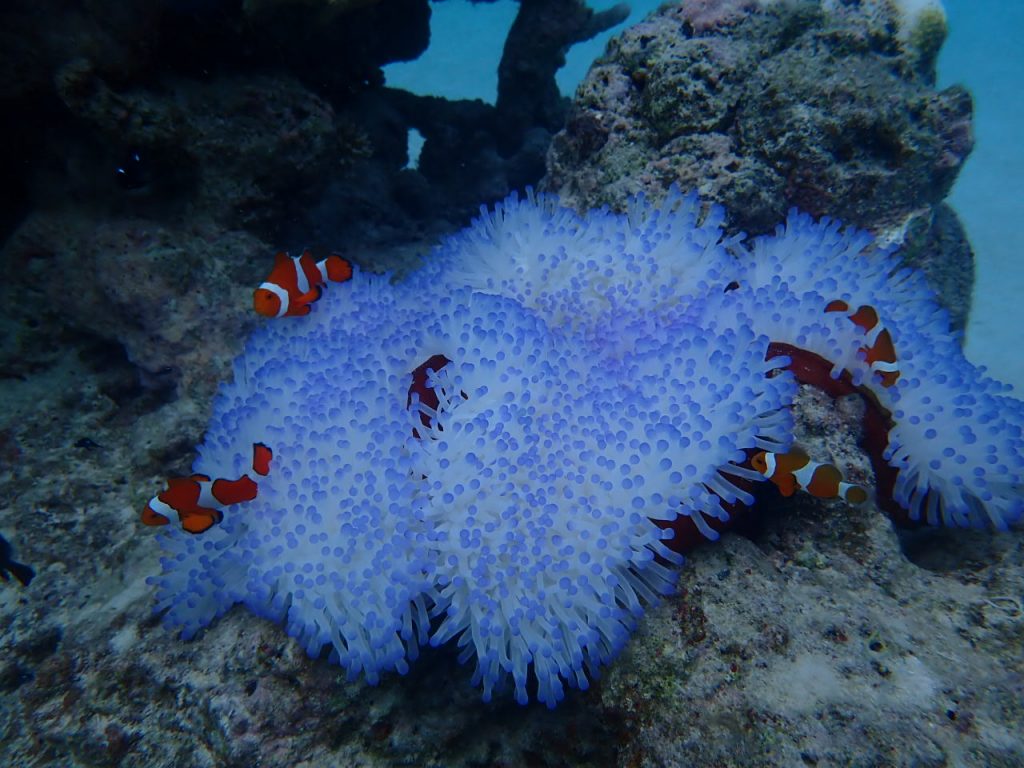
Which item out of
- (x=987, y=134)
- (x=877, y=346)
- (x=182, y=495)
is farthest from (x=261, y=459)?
(x=987, y=134)

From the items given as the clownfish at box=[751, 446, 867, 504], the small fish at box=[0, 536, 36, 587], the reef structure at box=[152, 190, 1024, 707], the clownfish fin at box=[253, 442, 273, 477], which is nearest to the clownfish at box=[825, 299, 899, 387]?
the reef structure at box=[152, 190, 1024, 707]

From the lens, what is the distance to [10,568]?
2.41m

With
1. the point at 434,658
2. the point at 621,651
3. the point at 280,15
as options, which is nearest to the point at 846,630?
the point at 621,651

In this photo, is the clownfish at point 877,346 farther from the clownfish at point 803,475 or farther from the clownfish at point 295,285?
the clownfish at point 295,285

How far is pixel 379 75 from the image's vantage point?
4.61 metres

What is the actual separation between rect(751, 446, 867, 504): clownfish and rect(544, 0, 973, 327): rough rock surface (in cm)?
159

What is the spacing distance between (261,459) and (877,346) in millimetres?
1984

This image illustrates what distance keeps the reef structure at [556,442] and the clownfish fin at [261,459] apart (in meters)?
0.03

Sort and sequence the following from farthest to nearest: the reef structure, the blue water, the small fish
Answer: the blue water → the small fish → the reef structure

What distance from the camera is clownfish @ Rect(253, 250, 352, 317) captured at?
98.9 inches

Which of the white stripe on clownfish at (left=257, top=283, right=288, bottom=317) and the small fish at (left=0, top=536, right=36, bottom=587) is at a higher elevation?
the white stripe on clownfish at (left=257, top=283, right=288, bottom=317)

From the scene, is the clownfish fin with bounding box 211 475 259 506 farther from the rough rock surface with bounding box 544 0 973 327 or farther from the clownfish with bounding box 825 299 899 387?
the rough rock surface with bounding box 544 0 973 327

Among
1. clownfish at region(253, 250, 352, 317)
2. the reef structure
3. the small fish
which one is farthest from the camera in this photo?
clownfish at region(253, 250, 352, 317)

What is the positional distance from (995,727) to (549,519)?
45.5 inches
